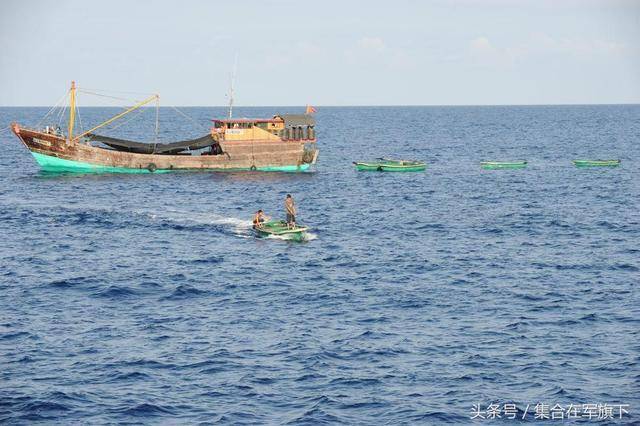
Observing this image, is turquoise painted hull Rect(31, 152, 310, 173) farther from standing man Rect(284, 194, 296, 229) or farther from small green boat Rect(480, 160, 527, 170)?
standing man Rect(284, 194, 296, 229)

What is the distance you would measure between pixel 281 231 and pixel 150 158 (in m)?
42.4

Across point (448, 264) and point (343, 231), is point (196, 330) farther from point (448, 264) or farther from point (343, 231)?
point (343, 231)

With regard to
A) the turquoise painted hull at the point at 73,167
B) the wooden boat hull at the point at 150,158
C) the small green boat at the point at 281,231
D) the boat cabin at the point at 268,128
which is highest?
the boat cabin at the point at 268,128

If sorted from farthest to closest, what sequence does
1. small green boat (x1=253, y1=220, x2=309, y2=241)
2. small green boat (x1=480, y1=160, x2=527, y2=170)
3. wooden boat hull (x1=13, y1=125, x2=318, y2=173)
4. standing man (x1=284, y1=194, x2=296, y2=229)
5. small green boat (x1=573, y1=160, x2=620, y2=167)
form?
1. small green boat (x1=480, y1=160, x2=527, y2=170)
2. small green boat (x1=573, y1=160, x2=620, y2=167)
3. wooden boat hull (x1=13, y1=125, x2=318, y2=173)
4. small green boat (x1=253, y1=220, x2=309, y2=241)
5. standing man (x1=284, y1=194, x2=296, y2=229)

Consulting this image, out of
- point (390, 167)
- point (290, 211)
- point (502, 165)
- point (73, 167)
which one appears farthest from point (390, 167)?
point (290, 211)

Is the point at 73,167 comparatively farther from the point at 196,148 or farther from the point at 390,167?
the point at 390,167

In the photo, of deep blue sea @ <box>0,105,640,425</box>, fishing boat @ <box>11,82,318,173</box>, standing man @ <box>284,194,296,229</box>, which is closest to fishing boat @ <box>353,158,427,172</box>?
fishing boat @ <box>11,82,318,173</box>

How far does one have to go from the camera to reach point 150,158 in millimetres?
100312

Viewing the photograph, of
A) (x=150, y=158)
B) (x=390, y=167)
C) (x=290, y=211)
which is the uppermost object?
(x=390, y=167)

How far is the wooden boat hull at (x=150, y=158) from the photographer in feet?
323

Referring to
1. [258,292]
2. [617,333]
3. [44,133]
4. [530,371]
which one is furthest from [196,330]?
[44,133]

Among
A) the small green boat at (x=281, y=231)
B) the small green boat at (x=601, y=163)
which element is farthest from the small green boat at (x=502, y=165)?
the small green boat at (x=281, y=231)

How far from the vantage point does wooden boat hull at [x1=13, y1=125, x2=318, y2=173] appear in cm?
9850

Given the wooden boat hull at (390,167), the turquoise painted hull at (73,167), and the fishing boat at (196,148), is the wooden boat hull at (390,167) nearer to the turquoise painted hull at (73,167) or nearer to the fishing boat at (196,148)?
the fishing boat at (196,148)
